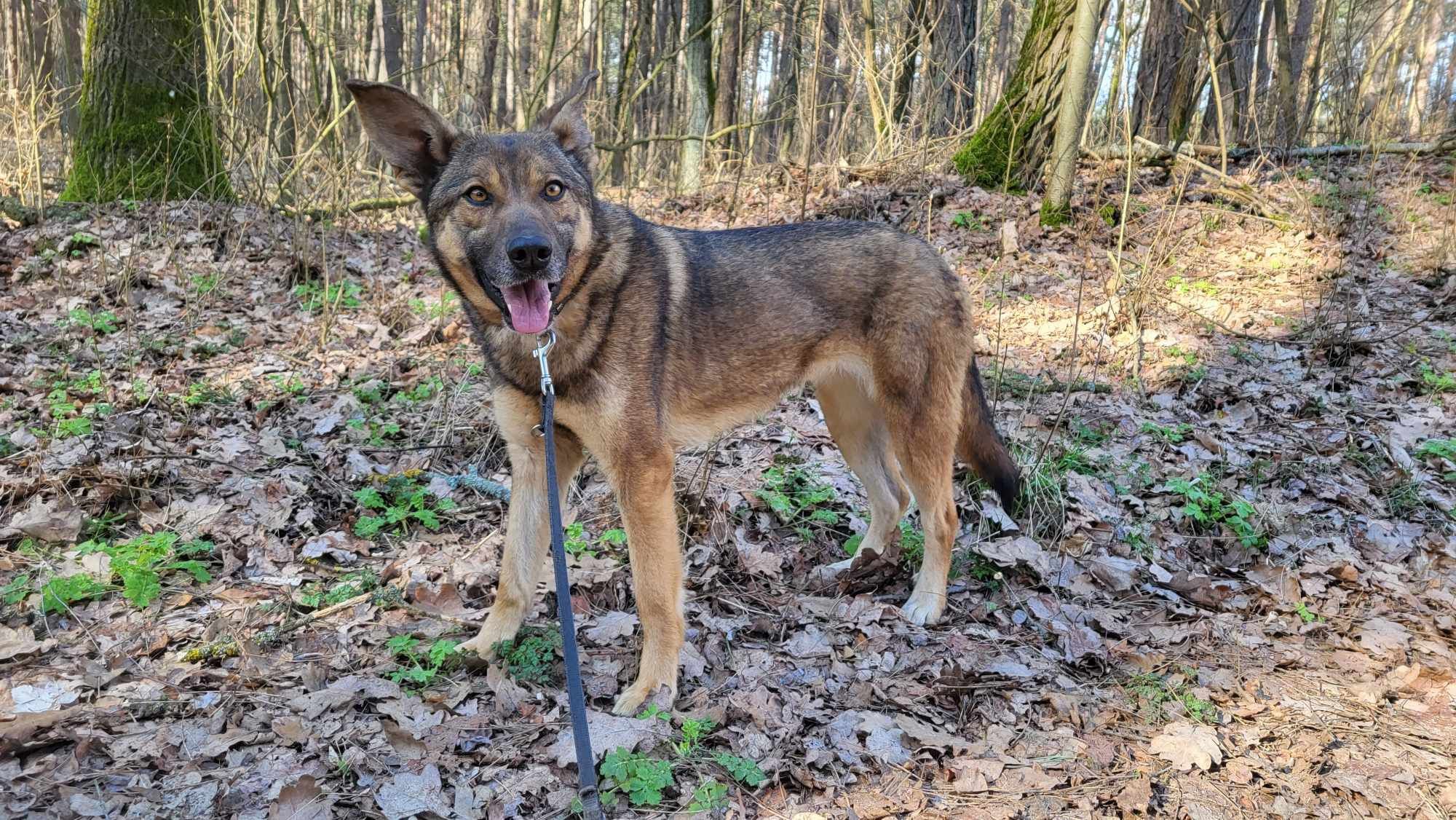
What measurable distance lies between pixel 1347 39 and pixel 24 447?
1263cm

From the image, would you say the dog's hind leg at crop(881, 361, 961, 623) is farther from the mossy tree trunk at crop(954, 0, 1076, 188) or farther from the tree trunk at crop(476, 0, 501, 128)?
the tree trunk at crop(476, 0, 501, 128)

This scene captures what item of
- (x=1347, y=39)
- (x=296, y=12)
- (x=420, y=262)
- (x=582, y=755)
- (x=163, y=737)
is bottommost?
(x=163, y=737)

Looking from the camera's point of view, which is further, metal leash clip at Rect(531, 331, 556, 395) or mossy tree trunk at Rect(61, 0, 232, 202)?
mossy tree trunk at Rect(61, 0, 232, 202)

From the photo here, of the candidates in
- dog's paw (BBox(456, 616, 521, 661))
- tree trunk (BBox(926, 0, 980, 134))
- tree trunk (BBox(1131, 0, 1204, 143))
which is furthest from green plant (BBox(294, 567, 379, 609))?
tree trunk (BBox(1131, 0, 1204, 143))

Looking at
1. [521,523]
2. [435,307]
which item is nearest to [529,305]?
[521,523]

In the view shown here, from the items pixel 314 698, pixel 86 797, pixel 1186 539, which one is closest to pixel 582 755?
pixel 314 698

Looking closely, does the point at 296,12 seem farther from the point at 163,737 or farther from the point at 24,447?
the point at 163,737

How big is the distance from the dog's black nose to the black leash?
0.29 metres

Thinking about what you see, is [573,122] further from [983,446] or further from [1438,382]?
[1438,382]

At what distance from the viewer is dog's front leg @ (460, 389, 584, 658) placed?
11.6ft

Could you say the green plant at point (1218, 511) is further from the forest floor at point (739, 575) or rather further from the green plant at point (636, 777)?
the green plant at point (636, 777)

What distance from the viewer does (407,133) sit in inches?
135

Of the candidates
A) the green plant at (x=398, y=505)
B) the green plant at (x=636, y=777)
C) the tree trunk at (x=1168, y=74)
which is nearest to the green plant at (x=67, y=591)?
the green plant at (x=398, y=505)

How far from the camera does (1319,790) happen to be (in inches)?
111
